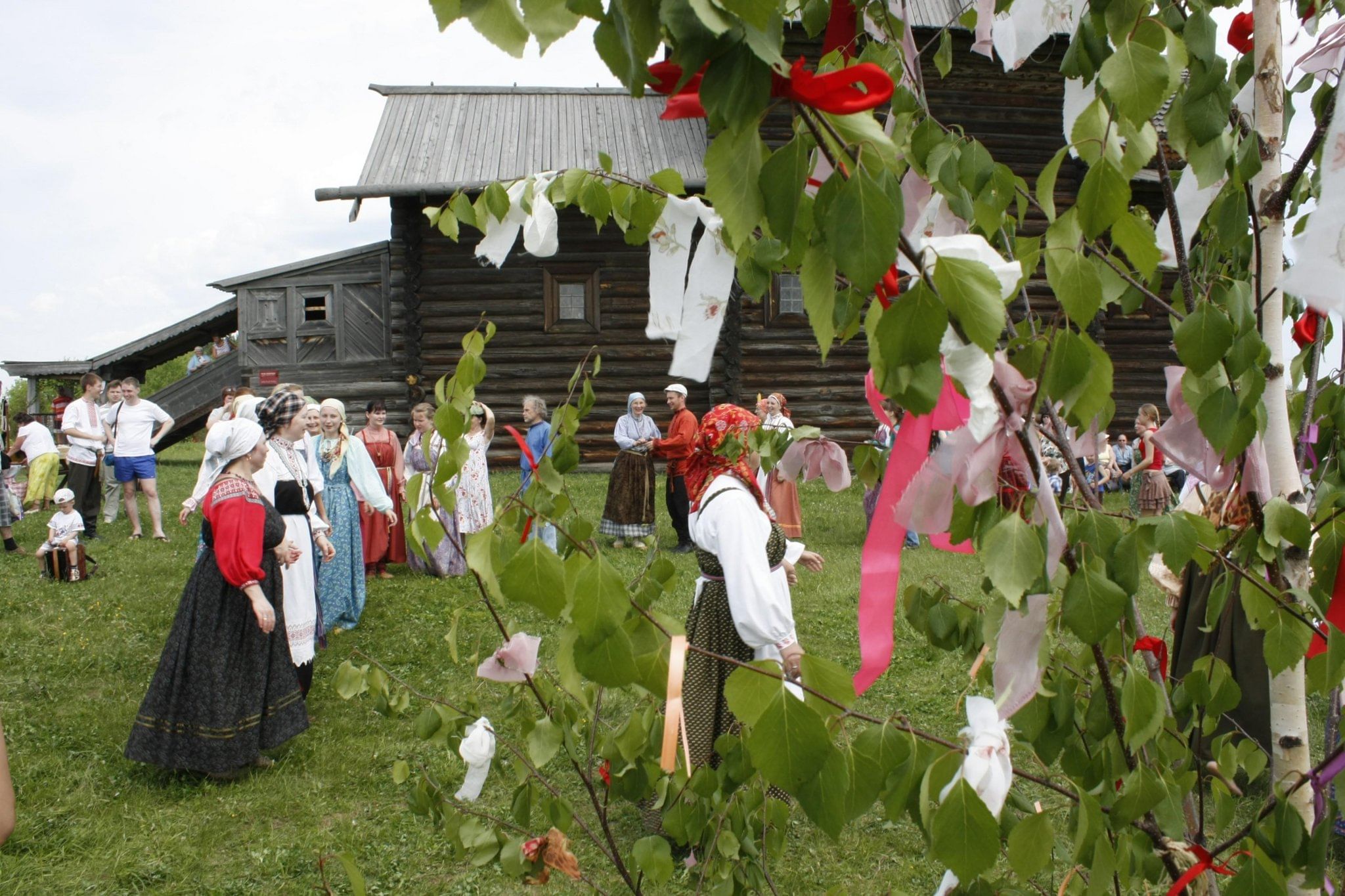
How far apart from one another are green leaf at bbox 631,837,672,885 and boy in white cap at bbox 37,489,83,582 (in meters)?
8.59

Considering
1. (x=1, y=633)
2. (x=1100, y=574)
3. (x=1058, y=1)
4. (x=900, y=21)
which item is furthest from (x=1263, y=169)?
(x=1, y=633)

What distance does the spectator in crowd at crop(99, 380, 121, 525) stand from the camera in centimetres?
1046

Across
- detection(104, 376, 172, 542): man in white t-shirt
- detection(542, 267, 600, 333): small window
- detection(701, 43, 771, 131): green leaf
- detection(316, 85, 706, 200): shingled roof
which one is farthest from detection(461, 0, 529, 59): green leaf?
detection(542, 267, 600, 333): small window

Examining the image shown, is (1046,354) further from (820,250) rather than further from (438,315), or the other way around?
(438,315)

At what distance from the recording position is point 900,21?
1.25 m

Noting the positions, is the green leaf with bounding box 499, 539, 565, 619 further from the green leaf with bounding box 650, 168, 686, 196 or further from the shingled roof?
the shingled roof

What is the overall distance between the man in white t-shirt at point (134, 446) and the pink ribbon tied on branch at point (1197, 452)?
10719 millimetres

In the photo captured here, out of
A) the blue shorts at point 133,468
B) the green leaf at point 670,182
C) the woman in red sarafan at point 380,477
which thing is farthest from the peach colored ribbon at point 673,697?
the blue shorts at point 133,468

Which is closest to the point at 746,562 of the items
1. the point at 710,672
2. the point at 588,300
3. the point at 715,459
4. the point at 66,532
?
the point at 715,459

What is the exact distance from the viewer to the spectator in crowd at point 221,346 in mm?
19094

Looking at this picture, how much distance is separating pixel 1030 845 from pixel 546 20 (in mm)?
839

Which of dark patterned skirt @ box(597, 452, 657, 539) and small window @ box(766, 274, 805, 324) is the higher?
small window @ box(766, 274, 805, 324)

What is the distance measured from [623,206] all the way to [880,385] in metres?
0.67

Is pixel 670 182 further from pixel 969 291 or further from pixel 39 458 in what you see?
pixel 39 458
